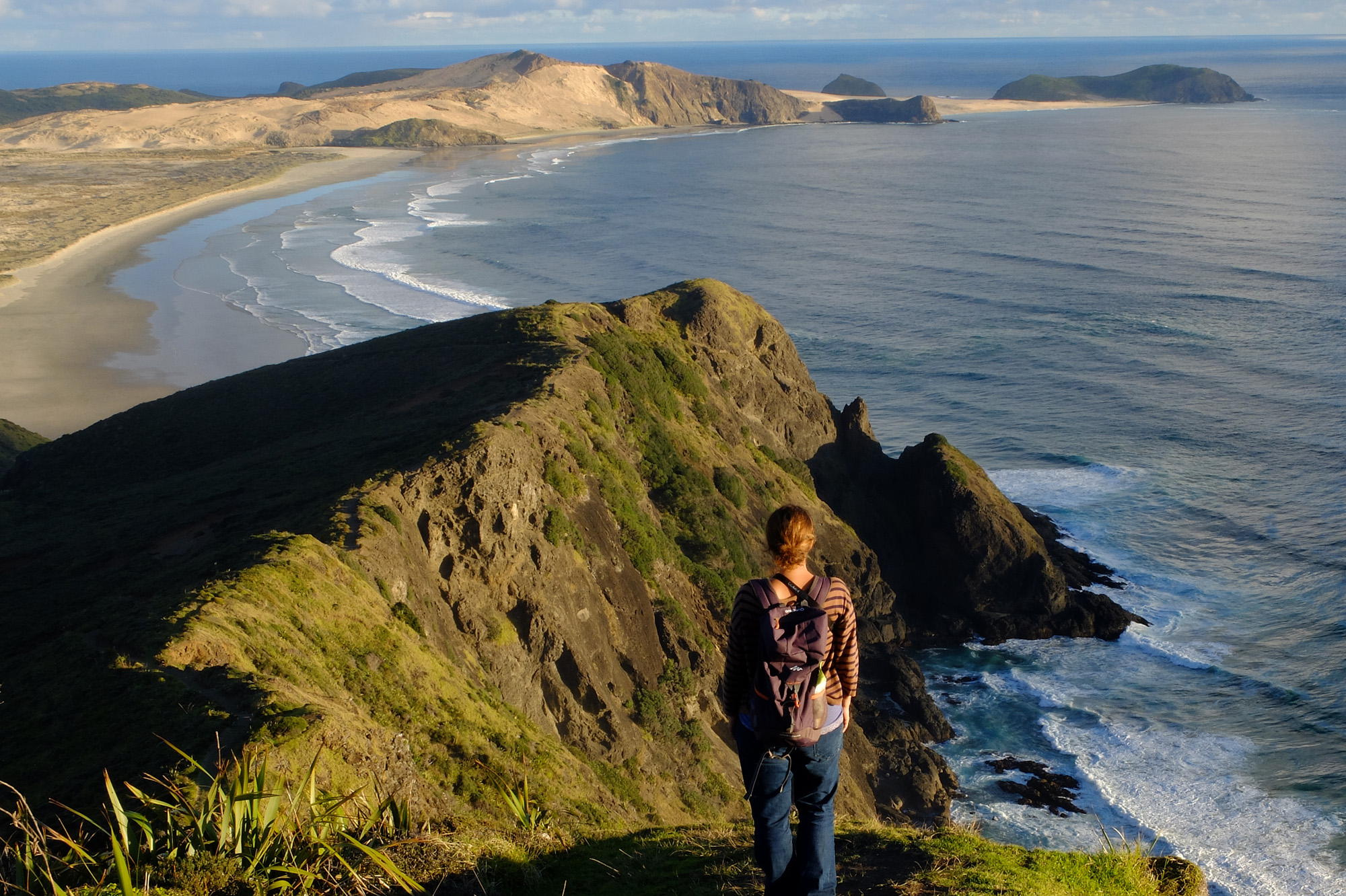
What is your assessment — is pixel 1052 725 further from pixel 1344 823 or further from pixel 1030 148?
pixel 1030 148

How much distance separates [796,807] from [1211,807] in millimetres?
20617

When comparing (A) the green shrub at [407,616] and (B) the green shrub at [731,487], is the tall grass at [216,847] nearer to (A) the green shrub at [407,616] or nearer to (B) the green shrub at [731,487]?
(A) the green shrub at [407,616]

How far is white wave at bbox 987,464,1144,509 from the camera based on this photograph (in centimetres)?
4003

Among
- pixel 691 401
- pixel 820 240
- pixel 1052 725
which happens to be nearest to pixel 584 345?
pixel 691 401

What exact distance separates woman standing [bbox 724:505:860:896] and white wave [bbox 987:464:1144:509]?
35527 mm

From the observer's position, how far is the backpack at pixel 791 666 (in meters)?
6.19

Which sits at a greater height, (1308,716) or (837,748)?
(837,748)

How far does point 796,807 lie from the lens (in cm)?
656

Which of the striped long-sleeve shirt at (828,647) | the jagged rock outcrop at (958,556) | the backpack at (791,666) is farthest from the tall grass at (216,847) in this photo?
the jagged rock outcrop at (958,556)

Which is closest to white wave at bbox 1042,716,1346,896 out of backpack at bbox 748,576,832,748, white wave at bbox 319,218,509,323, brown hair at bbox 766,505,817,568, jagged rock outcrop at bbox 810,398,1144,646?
jagged rock outcrop at bbox 810,398,1144,646

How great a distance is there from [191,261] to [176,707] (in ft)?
266

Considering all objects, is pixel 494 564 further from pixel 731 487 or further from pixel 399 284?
pixel 399 284

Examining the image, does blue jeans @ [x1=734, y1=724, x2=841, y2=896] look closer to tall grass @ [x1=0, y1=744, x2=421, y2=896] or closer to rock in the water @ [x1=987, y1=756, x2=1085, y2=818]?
tall grass @ [x1=0, y1=744, x2=421, y2=896]

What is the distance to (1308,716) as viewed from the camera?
25.4 metres
